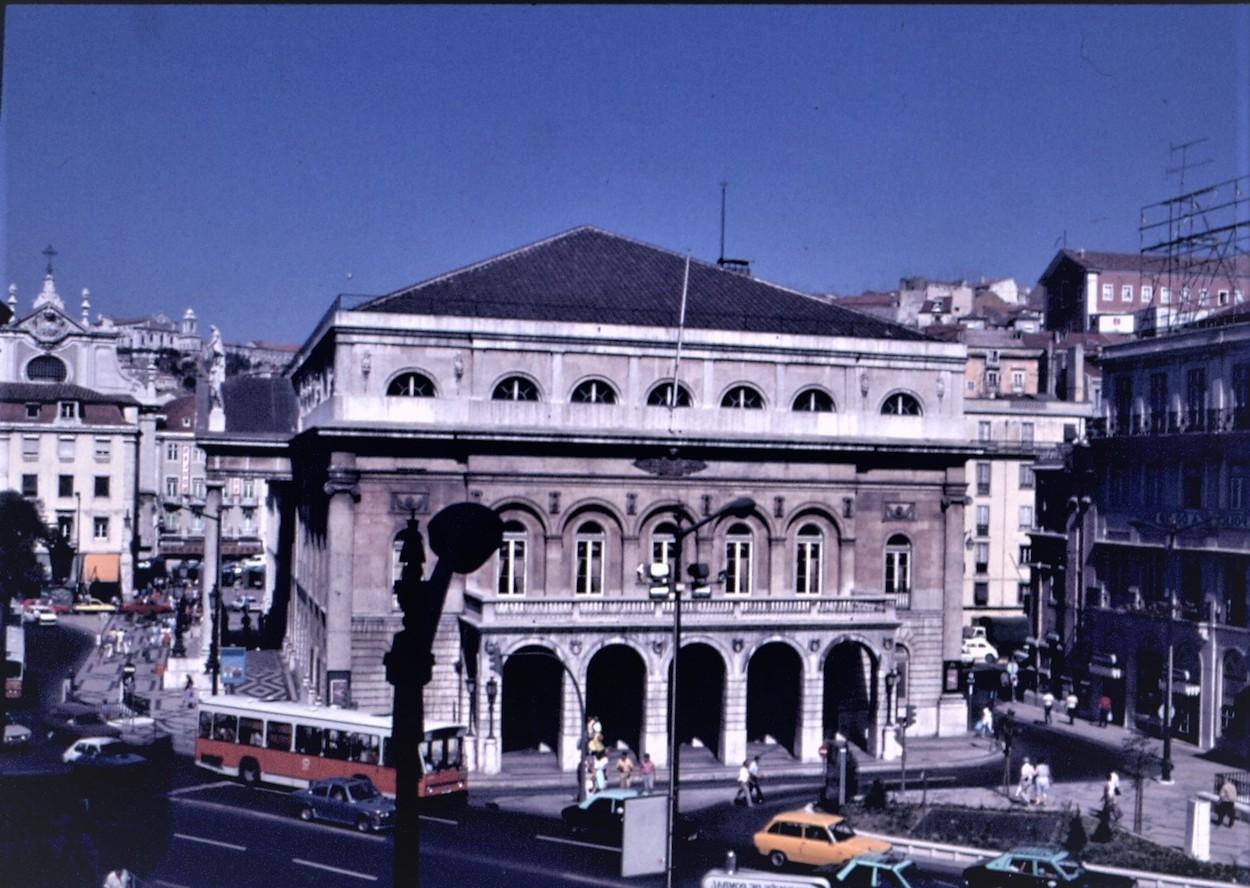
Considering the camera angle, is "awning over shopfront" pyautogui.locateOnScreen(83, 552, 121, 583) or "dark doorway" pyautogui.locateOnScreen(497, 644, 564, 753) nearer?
"dark doorway" pyautogui.locateOnScreen(497, 644, 564, 753)

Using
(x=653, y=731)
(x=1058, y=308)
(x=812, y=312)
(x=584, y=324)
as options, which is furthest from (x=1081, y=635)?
(x=1058, y=308)

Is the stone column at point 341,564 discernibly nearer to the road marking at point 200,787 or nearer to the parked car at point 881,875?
the road marking at point 200,787

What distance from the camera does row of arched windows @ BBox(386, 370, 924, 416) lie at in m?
41.4

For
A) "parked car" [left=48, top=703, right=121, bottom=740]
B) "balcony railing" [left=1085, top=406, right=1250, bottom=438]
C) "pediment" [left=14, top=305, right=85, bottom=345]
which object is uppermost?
"pediment" [left=14, top=305, right=85, bottom=345]

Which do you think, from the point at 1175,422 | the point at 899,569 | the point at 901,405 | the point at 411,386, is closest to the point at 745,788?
the point at 899,569

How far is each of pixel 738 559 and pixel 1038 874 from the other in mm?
19040

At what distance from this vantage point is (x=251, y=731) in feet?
115

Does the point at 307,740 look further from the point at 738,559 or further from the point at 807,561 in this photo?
the point at 807,561

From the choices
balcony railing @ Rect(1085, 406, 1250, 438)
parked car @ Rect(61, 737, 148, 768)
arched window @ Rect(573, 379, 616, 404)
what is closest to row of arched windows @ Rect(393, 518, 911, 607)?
arched window @ Rect(573, 379, 616, 404)

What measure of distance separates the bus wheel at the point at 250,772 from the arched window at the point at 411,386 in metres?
12.0

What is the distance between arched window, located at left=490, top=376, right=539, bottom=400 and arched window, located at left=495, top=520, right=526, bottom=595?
159 inches

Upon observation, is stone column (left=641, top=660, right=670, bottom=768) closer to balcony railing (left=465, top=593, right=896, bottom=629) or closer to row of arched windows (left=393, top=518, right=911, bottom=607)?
balcony railing (left=465, top=593, right=896, bottom=629)

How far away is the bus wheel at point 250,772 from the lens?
3500cm

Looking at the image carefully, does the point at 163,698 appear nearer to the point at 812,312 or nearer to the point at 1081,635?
the point at 812,312
